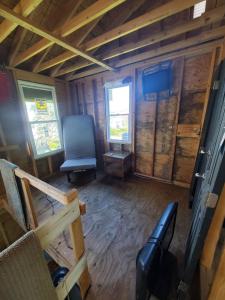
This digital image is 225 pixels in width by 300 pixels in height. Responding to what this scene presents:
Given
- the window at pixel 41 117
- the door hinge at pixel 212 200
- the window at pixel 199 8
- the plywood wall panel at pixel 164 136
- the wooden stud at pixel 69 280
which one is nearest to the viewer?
the door hinge at pixel 212 200

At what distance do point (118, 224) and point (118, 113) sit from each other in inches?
87.2

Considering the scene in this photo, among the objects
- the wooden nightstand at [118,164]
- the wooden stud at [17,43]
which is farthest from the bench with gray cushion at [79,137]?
the wooden stud at [17,43]

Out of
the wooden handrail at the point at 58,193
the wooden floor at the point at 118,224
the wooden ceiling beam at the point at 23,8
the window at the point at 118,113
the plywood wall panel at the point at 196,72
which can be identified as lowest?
the wooden floor at the point at 118,224

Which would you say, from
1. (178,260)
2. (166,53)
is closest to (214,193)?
(178,260)

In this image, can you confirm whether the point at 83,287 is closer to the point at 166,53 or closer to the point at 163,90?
the point at 163,90

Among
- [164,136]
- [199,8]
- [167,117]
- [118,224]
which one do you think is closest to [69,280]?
[118,224]

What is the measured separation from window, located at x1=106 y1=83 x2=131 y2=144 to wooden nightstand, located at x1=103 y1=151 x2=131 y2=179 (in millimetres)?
361

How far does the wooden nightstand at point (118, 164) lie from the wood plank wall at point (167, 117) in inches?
8.4

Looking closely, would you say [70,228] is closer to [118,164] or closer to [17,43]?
[118,164]

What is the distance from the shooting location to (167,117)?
2.51 m

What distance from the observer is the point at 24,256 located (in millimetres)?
606

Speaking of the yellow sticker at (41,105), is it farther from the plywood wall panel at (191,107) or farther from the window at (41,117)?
the plywood wall panel at (191,107)

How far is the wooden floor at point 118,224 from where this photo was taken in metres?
1.24

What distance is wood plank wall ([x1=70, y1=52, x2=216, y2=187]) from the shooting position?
86.0 inches
